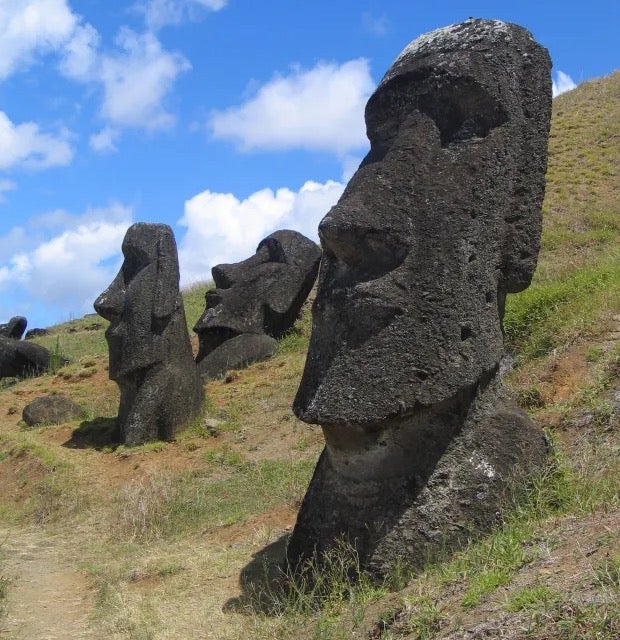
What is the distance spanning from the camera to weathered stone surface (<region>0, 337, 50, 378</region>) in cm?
1864

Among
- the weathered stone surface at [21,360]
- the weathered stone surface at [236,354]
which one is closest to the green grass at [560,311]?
the weathered stone surface at [236,354]

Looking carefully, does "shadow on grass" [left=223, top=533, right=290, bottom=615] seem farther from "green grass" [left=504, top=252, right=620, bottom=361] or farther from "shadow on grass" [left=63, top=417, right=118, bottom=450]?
"shadow on grass" [left=63, top=417, right=118, bottom=450]

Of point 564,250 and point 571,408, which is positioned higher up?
point 564,250

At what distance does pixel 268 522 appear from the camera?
7.23m

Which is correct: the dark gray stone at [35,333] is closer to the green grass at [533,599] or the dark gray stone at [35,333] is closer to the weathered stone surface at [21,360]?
the weathered stone surface at [21,360]

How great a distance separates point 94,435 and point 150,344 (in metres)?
1.62

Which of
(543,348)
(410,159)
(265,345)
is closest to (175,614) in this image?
(410,159)

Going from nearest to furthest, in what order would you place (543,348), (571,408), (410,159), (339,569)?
(339,569)
(410,159)
(571,408)
(543,348)

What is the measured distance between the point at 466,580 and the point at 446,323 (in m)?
1.47

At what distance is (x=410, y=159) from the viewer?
5.26 meters

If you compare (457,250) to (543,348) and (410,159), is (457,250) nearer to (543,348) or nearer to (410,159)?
(410,159)

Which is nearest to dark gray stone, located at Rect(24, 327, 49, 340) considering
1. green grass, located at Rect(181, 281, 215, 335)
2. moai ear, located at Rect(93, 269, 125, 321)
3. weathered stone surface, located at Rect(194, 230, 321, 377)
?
green grass, located at Rect(181, 281, 215, 335)

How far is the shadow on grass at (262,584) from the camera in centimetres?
515

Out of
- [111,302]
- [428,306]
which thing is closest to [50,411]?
[111,302]
